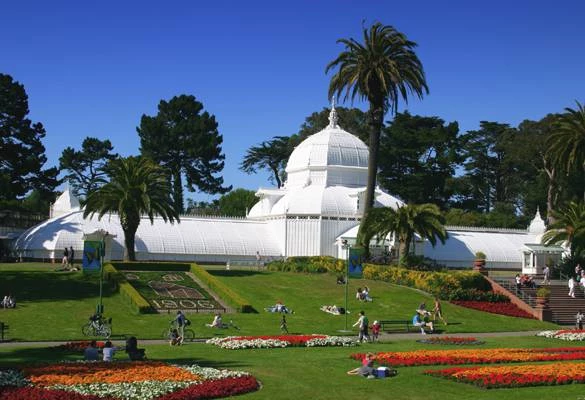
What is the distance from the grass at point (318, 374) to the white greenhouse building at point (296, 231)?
3536cm

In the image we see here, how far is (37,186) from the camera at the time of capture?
85250 mm

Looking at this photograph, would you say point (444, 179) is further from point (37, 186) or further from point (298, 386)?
point (298, 386)

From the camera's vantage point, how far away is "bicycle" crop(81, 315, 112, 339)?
37.0 meters

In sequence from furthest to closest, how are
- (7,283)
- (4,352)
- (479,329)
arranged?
(7,283)
(479,329)
(4,352)

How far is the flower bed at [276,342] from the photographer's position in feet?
111

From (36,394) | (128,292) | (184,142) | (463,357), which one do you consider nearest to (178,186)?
(184,142)

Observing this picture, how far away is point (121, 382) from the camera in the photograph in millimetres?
22672

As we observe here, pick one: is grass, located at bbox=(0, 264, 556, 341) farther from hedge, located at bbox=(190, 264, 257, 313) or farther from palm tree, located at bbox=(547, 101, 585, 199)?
palm tree, located at bbox=(547, 101, 585, 199)

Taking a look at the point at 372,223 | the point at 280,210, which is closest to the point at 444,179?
the point at 280,210

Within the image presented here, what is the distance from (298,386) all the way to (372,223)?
123ft

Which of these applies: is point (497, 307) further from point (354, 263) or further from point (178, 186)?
point (178, 186)

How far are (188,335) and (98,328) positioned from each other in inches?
161

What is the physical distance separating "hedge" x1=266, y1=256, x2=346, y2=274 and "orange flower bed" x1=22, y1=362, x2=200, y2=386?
36.5m

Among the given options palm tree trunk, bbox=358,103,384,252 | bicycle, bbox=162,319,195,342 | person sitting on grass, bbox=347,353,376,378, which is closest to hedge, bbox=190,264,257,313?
bicycle, bbox=162,319,195,342
